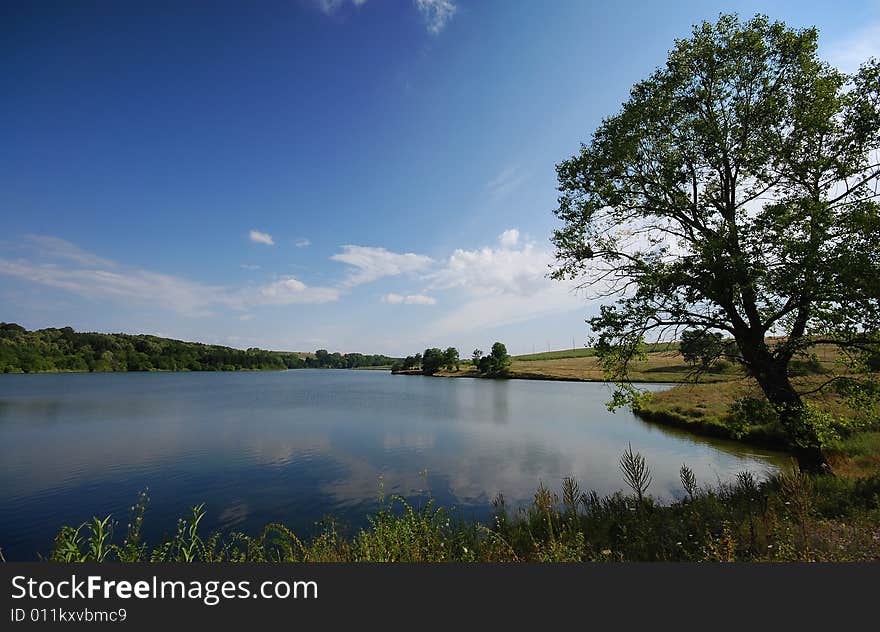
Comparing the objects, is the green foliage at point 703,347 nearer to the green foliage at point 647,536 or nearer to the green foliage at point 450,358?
the green foliage at point 647,536

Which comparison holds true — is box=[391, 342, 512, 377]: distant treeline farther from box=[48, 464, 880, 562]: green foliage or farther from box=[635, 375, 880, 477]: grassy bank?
box=[48, 464, 880, 562]: green foliage

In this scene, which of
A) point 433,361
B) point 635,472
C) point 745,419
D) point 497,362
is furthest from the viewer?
point 433,361

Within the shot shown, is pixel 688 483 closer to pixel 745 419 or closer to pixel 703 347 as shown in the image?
pixel 745 419

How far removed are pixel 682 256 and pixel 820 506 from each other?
6.96 metres

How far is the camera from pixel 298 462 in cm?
2109

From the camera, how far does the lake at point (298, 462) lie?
14.6 m

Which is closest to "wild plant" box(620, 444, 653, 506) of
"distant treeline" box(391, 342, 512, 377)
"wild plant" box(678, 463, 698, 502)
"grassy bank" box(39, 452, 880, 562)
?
"grassy bank" box(39, 452, 880, 562)

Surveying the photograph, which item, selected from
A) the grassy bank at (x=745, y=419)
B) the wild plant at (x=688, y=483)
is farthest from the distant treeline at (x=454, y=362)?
the wild plant at (x=688, y=483)

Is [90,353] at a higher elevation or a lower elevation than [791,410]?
higher

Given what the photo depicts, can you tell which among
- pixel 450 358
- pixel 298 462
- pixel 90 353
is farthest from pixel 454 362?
pixel 90 353

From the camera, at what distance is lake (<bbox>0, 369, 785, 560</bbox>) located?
14.6 meters

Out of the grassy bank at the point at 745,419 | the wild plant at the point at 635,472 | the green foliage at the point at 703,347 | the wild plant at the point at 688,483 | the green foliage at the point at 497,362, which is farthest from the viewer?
the green foliage at the point at 497,362

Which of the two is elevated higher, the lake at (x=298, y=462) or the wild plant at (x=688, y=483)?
the wild plant at (x=688, y=483)

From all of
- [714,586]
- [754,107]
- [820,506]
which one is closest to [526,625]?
[714,586]
